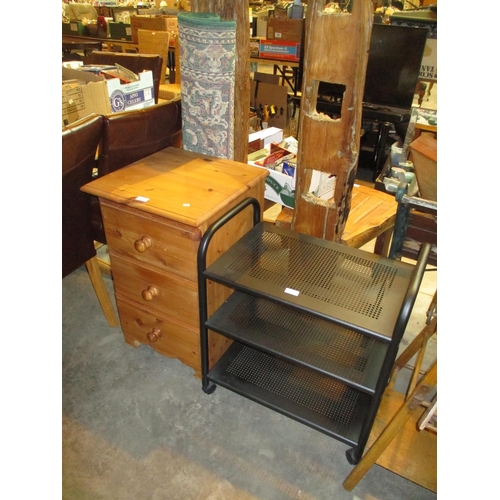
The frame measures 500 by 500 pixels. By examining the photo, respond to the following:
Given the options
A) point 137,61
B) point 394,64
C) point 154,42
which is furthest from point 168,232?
point 154,42

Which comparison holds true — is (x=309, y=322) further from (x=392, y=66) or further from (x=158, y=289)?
(x=392, y=66)

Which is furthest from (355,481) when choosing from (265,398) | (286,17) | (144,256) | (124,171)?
(286,17)

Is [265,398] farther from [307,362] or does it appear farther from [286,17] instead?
[286,17]

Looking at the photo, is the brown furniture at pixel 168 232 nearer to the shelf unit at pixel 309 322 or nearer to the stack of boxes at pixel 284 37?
the shelf unit at pixel 309 322

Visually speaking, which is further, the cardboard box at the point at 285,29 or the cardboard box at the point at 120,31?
the cardboard box at the point at 120,31

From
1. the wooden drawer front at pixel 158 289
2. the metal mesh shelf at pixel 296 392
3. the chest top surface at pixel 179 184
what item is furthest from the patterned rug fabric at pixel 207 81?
the metal mesh shelf at pixel 296 392

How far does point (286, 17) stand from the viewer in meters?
3.93

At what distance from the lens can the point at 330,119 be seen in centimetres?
135

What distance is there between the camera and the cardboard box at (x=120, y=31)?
4.75m

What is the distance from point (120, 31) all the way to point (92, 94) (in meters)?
3.54

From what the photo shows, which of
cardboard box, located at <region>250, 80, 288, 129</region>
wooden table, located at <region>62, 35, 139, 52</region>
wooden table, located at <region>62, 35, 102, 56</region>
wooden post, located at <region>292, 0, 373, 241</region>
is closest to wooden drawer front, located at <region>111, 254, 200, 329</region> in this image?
wooden post, located at <region>292, 0, 373, 241</region>

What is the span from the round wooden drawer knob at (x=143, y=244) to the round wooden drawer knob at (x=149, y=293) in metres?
0.17

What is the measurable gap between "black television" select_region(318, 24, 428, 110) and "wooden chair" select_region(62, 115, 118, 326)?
2228 mm

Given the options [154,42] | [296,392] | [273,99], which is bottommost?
[296,392]
